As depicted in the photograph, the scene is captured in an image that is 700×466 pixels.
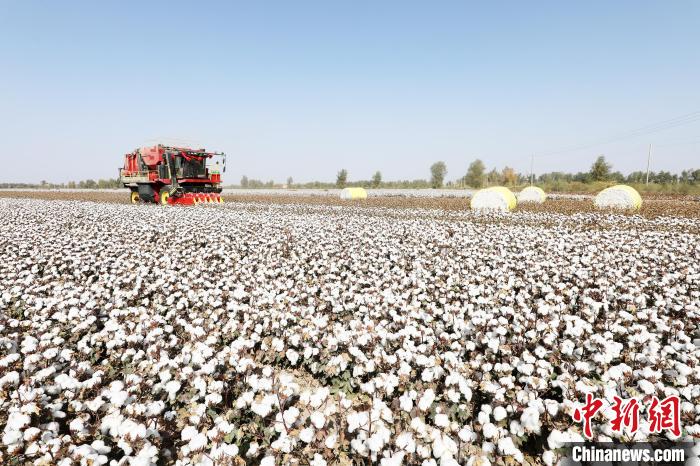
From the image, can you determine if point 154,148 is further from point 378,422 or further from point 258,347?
point 378,422

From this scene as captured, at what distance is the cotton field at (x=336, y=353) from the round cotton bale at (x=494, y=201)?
1173cm

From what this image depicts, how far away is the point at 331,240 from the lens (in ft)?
39.1

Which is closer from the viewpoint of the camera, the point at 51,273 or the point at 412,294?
the point at 412,294

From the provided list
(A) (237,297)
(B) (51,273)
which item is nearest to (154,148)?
(B) (51,273)

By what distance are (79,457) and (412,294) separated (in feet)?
17.7

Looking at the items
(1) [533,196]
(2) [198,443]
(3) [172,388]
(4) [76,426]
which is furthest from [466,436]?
(1) [533,196]

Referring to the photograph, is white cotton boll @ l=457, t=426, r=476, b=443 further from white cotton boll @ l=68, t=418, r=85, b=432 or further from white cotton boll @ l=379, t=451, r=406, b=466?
white cotton boll @ l=68, t=418, r=85, b=432

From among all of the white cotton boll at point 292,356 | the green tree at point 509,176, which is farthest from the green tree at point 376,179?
the white cotton boll at point 292,356

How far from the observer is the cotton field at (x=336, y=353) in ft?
10.5

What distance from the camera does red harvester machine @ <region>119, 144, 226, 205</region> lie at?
25734 mm

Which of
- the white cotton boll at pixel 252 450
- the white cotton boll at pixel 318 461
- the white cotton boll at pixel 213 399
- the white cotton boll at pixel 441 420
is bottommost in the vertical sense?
the white cotton boll at pixel 252 450

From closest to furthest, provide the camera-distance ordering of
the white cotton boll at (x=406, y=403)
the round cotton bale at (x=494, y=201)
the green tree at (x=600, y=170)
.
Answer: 1. the white cotton boll at (x=406, y=403)
2. the round cotton bale at (x=494, y=201)
3. the green tree at (x=600, y=170)

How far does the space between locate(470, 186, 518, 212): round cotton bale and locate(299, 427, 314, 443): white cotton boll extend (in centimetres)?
2077

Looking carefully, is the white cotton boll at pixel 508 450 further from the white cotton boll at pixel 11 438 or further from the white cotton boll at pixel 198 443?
the white cotton boll at pixel 11 438
